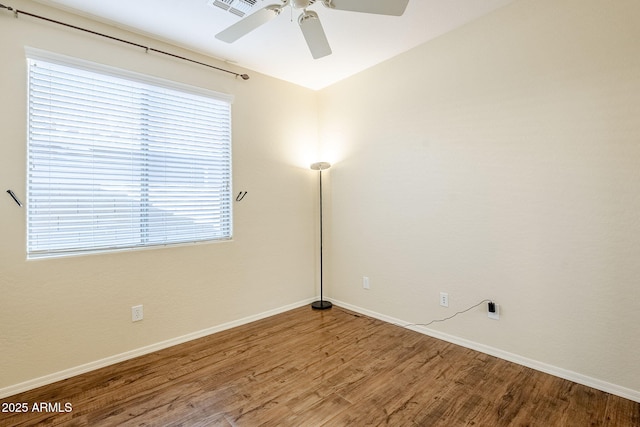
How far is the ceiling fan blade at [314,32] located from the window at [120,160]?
56.4 inches

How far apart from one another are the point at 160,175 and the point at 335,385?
87.1 inches

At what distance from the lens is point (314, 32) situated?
1.84 m

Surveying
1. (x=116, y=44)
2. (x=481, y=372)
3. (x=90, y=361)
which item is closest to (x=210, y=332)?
(x=90, y=361)

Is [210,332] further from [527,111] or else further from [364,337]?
[527,111]

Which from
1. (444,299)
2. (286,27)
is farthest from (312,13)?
(444,299)

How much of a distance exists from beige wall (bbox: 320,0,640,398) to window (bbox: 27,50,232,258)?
167 centimetres

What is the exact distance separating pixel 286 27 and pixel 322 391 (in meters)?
2.74

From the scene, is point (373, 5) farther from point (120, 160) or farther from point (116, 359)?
point (116, 359)

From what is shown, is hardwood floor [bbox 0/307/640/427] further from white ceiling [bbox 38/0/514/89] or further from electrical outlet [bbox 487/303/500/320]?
white ceiling [bbox 38/0/514/89]

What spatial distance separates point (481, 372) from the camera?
7.32 feet

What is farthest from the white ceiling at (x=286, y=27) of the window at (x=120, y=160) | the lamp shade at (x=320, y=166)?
the lamp shade at (x=320, y=166)

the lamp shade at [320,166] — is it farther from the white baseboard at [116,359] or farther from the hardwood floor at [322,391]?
the hardwood floor at [322,391]

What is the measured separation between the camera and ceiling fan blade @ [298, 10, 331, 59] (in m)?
1.73

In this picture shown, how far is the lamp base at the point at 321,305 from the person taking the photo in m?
3.63
